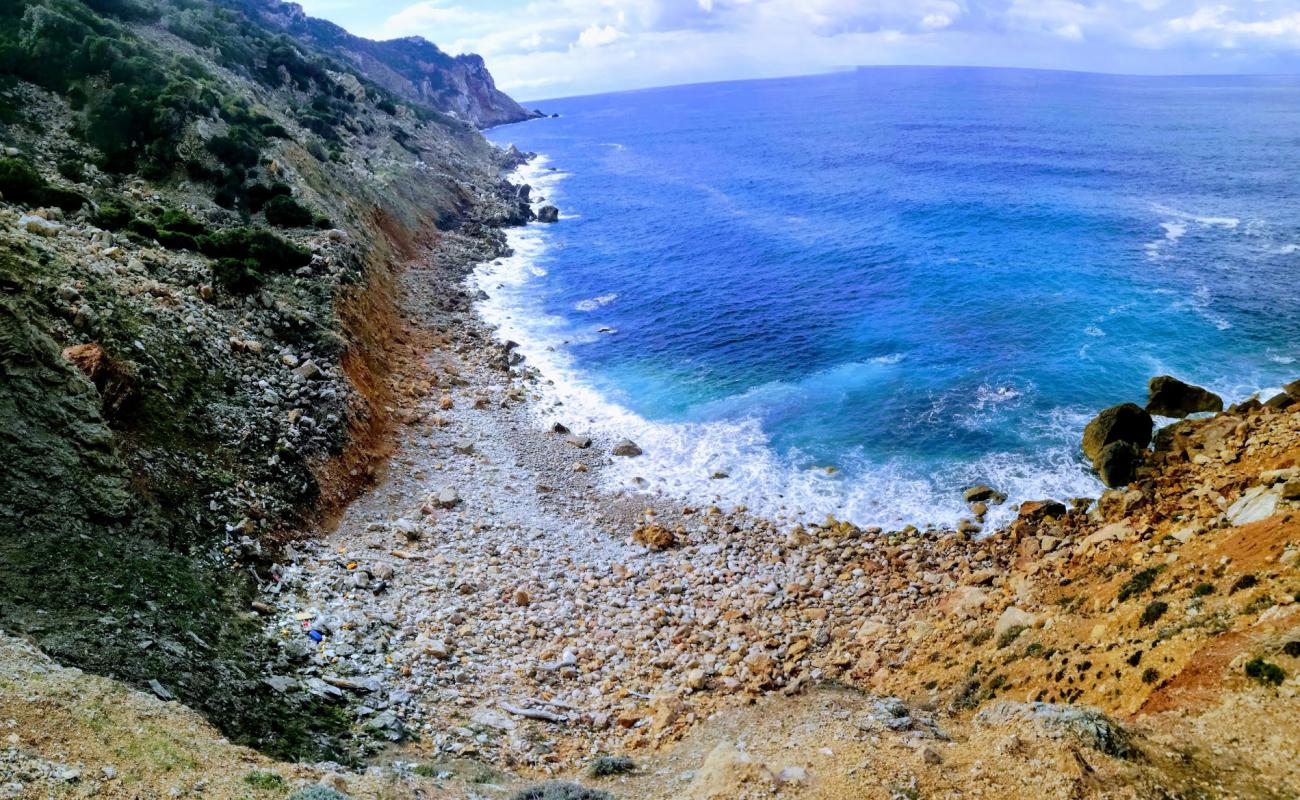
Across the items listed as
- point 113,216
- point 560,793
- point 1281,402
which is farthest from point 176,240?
point 1281,402

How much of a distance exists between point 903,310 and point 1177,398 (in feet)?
66.5

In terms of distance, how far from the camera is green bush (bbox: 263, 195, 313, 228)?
4341cm

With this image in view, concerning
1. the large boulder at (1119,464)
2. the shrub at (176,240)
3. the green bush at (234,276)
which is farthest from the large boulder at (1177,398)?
the shrub at (176,240)

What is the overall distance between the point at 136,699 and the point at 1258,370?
171ft

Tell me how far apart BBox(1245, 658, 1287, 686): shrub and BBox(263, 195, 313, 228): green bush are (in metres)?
49.2

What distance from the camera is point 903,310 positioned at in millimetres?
52969

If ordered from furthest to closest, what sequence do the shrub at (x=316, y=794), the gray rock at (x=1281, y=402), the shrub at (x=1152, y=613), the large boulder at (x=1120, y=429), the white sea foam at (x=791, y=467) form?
the large boulder at (x=1120, y=429) → the white sea foam at (x=791, y=467) → the gray rock at (x=1281, y=402) → the shrub at (x=1152, y=613) → the shrub at (x=316, y=794)

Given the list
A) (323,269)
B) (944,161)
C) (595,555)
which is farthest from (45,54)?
(944,161)

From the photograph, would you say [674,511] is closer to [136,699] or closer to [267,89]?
[136,699]

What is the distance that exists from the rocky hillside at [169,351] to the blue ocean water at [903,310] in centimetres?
1328

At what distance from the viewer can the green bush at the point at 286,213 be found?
142 ft

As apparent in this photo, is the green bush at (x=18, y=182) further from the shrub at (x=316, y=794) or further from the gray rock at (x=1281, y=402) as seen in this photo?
the gray rock at (x=1281, y=402)

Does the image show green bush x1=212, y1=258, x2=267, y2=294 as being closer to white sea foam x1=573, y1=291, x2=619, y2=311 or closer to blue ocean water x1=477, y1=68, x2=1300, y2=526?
blue ocean water x1=477, y1=68, x2=1300, y2=526

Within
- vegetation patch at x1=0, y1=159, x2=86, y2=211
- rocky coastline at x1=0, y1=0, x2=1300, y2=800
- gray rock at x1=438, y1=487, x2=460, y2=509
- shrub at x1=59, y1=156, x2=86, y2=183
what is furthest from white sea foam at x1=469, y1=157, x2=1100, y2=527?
shrub at x1=59, y1=156, x2=86, y2=183
